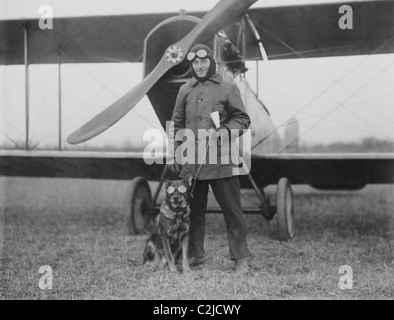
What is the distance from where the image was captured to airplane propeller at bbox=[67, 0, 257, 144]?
13.7 feet

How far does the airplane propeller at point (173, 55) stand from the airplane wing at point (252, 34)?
0.83 metres

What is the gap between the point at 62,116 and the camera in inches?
258

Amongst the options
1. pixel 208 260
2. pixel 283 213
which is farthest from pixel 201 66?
pixel 283 213

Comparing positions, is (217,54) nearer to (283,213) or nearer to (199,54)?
(199,54)

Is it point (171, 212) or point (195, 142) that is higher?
point (195, 142)

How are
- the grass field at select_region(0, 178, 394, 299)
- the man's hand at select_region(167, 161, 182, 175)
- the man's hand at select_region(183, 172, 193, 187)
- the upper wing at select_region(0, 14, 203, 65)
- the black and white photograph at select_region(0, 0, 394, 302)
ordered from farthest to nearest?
the upper wing at select_region(0, 14, 203, 65)
the man's hand at select_region(167, 161, 182, 175)
the man's hand at select_region(183, 172, 193, 187)
the black and white photograph at select_region(0, 0, 394, 302)
the grass field at select_region(0, 178, 394, 299)

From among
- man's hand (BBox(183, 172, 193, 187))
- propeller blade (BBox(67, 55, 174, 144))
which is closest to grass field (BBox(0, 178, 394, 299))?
man's hand (BBox(183, 172, 193, 187))

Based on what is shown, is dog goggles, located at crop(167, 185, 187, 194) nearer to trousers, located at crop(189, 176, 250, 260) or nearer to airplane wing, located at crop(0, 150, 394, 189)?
trousers, located at crop(189, 176, 250, 260)

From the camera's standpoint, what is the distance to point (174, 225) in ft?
12.9

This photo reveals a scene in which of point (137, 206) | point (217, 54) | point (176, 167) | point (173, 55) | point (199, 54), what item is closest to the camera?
point (199, 54)

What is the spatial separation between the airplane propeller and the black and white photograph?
1 centimetres

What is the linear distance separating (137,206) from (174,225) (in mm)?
2375

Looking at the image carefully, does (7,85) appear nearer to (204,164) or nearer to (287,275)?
(204,164)

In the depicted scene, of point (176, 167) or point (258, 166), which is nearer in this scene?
point (176, 167)
